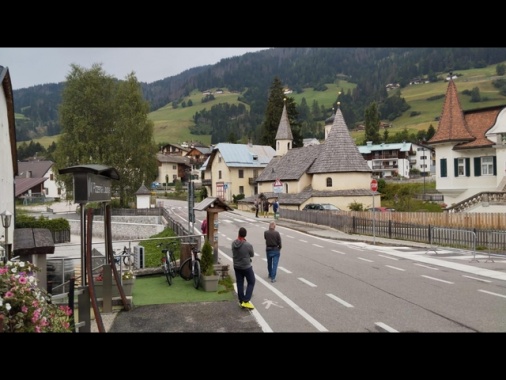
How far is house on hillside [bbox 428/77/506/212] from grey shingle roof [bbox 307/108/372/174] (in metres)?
10.2

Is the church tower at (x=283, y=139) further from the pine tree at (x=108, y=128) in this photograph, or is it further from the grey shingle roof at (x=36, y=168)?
the grey shingle roof at (x=36, y=168)

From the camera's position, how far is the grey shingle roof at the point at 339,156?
4944cm

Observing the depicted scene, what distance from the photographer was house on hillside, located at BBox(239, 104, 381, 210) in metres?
48.8

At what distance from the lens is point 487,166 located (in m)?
36.9

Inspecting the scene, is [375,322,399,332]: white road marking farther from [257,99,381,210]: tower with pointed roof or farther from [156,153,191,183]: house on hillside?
[156,153,191,183]: house on hillside

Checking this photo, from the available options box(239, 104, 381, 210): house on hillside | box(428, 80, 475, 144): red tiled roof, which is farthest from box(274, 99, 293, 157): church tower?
box(428, 80, 475, 144): red tiled roof

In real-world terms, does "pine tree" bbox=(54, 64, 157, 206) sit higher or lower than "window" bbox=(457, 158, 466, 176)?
higher

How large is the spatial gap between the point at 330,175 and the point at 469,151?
15.0 metres

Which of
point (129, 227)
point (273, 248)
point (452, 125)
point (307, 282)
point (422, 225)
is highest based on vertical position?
point (452, 125)

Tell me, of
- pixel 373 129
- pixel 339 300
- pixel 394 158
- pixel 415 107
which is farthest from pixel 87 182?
pixel 415 107

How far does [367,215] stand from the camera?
32.1m

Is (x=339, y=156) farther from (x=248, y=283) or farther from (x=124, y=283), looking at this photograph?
(x=248, y=283)

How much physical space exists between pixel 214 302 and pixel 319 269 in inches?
256

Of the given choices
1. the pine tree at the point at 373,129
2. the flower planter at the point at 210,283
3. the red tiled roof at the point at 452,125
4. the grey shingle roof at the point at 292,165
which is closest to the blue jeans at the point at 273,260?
the flower planter at the point at 210,283
